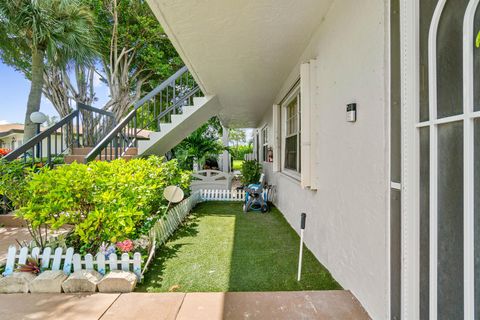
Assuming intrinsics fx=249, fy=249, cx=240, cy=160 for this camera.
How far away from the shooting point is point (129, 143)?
239 inches

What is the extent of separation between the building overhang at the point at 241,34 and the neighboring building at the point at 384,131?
0.02 meters

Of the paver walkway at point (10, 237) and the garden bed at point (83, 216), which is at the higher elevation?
the garden bed at point (83, 216)

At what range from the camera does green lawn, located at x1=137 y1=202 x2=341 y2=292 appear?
8.14 ft

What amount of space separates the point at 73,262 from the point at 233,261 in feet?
5.53

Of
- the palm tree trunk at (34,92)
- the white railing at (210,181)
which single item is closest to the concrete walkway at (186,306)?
the white railing at (210,181)

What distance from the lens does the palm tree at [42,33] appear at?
624 cm

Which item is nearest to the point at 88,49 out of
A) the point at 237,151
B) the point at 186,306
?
the point at 186,306

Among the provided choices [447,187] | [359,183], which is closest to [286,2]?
[359,183]

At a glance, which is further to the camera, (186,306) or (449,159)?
(186,306)

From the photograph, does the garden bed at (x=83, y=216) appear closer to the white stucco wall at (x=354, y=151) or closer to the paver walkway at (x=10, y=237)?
the paver walkway at (x=10, y=237)

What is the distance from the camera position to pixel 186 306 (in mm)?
2008

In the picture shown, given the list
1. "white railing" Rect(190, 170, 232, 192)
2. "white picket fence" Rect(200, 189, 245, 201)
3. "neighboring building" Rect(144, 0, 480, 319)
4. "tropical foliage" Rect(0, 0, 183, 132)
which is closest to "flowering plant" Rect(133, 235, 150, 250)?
"neighboring building" Rect(144, 0, 480, 319)

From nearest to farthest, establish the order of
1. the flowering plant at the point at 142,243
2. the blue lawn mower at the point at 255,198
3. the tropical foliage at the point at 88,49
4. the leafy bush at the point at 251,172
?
the flowering plant at the point at 142,243 < the blue lawn mower at the point at 255,198 < the tropical foliage at the point at 88,49 < the leafy bush at the point at 251,172

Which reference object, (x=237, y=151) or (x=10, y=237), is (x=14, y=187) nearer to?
(x=10, y=237)
